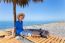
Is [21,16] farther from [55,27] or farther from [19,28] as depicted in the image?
[55,27]

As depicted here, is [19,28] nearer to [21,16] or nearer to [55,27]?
[21,16]

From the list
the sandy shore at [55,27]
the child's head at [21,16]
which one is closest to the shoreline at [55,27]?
the sandy shore at [55,27]

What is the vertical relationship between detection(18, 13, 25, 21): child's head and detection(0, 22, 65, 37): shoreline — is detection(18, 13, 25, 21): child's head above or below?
above

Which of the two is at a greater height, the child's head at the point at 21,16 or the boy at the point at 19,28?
the child's head at the point at 21,16

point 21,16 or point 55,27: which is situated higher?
point 21,16

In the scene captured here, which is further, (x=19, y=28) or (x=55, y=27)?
(x=55, y=27)

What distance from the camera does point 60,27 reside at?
2.18 metres

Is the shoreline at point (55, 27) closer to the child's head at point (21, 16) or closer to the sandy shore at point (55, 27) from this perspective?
the sandy shore at point (55, 27)

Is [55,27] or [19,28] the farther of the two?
[55,27]

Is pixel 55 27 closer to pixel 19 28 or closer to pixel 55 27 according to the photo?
pixel 55 27

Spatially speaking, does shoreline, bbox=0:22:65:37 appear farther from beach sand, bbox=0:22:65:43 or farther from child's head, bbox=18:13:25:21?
child's head, bbox=18:13:25:21

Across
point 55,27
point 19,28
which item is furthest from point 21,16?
point 55,27

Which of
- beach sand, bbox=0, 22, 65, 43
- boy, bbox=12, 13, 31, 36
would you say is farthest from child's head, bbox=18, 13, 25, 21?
beach sand, bbox=0, 22, 65, 43

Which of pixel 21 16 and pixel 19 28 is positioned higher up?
pixel 21 16
